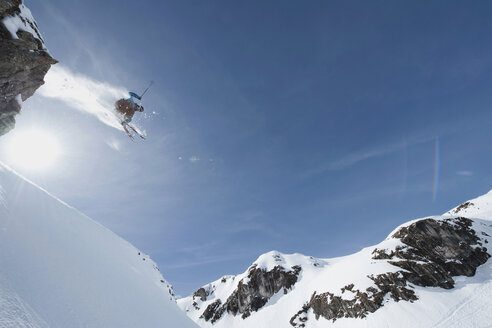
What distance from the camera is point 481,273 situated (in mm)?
54500

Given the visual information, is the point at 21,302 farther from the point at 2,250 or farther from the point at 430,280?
the point at 430,280

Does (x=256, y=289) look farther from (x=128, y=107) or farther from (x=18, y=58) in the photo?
(x=18, y=58)

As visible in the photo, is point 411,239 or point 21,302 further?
point 411,239

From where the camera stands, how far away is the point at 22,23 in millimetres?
14094

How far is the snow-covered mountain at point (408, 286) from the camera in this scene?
46.5 meters

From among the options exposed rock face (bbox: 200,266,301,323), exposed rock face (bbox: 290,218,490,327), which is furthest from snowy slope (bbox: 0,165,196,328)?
exposed rock face (bbox: 200,266,301,323)

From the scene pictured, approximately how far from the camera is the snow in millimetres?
13242

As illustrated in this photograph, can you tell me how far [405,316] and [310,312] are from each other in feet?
103

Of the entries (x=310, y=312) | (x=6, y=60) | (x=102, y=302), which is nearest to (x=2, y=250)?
(x=102, y=302)

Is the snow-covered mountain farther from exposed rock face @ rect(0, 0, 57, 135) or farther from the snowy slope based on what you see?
exposed rock face @ rect(0, 0, 57, 135)

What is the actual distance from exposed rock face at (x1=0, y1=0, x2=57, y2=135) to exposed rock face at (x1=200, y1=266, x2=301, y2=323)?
103 m

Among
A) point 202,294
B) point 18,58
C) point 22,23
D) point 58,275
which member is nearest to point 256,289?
point 202,294

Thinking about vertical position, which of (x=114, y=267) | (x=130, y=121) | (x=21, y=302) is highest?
(x=130, y=121)

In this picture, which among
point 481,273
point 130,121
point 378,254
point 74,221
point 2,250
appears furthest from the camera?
point 378,254
